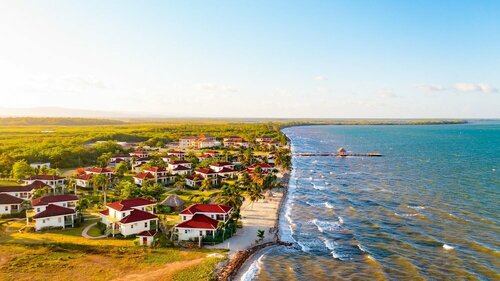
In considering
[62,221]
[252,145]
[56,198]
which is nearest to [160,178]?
[56,198]

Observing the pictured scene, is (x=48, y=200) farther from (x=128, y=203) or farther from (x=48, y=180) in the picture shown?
(x=48, y=180)

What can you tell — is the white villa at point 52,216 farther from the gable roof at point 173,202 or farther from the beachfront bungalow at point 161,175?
the beachfront bungalow at point 161,175

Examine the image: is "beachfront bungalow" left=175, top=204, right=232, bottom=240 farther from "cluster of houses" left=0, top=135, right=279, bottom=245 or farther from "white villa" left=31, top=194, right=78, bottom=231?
"white villa" left=31, top=194, right=78, bottom=231

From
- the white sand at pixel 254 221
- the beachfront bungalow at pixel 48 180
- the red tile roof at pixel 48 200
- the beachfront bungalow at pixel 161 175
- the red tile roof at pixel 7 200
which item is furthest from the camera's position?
the beachfront bungalow at pixel 161 175

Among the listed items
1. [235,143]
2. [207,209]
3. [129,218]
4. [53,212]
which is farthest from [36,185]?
[235,143]

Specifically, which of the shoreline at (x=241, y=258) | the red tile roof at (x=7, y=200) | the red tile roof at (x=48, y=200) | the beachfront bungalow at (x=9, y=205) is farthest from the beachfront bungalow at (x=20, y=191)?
the shoreline at (x=241, y=258)

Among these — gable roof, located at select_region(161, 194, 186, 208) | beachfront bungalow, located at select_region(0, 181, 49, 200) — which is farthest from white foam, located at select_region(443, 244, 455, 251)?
beachfront bungalow, located at select_region(0, 181, 49, 200)
